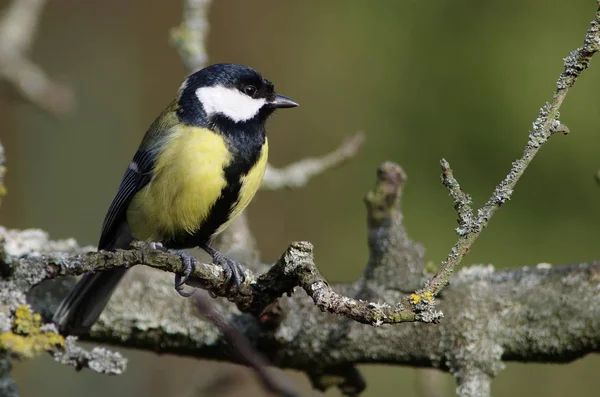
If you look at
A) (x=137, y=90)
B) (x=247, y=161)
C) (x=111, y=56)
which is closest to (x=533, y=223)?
(x=247, y=161)

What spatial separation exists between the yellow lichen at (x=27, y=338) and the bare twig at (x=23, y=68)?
142cm

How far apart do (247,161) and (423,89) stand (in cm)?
121

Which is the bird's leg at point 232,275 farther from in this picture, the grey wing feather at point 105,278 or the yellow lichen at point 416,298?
the yellow lichen at point 416,298

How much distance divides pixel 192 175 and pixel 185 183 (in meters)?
0.03

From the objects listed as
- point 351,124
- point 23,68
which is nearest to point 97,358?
point 23,68

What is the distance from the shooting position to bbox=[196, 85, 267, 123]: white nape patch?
2100mm

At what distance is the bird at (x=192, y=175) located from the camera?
76.6 inches

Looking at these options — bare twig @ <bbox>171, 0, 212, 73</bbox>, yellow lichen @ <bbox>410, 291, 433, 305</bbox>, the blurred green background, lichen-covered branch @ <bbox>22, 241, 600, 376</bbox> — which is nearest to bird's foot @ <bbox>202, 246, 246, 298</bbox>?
lichen-covered branch @ <bbox>22, 241, 600, 376</bbox>

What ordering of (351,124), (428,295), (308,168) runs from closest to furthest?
(428,295)
(308,168)
(351,124)

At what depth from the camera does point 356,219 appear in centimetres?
310

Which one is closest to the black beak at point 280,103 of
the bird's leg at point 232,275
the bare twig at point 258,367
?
the bird's leg at point 232,275

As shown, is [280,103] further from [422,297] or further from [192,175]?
[422,297]

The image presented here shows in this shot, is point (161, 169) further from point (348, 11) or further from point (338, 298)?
point (348, 11)

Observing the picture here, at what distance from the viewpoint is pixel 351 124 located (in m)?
3.18
